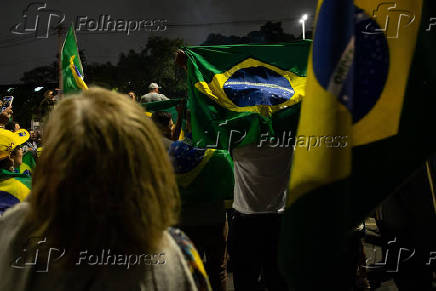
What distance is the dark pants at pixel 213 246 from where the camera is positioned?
127 inches

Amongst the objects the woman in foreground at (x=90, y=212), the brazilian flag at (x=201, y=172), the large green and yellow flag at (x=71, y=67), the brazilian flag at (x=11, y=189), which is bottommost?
the brazilian flag at (x=11, y=189)

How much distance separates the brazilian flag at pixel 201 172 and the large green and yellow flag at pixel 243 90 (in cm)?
32

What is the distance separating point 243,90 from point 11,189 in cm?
219

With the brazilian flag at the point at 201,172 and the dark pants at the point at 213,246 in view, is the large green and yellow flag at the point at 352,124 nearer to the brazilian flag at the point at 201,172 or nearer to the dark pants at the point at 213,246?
the brazilian flag at the point at 201,172

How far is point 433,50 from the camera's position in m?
1.59

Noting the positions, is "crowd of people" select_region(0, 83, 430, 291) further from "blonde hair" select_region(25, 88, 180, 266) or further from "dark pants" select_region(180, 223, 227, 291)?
"dark pants" select_region(180, 223, 227, 291)

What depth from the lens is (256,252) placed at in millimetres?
3057

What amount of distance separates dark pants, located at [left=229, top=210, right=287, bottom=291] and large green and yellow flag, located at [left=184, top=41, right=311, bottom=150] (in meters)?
0.68

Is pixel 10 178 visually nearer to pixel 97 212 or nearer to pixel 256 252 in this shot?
pixel 256 252

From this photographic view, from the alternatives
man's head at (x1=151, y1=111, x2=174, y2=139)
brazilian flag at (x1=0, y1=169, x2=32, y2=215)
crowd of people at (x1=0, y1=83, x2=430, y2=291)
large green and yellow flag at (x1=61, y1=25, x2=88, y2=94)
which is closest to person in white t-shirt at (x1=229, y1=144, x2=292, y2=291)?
man's head at (x1=151, y1=111, x2=174, y2=139)

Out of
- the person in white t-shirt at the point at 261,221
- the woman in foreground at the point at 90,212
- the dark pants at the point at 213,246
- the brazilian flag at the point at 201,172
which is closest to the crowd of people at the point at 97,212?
the woman in foreground at the point at 90,212

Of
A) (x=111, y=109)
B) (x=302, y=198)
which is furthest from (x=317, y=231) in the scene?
(x=111, y=109)

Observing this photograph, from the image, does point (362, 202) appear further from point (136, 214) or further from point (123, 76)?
point (123, 76)

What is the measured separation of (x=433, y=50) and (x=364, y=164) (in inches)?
21.7
